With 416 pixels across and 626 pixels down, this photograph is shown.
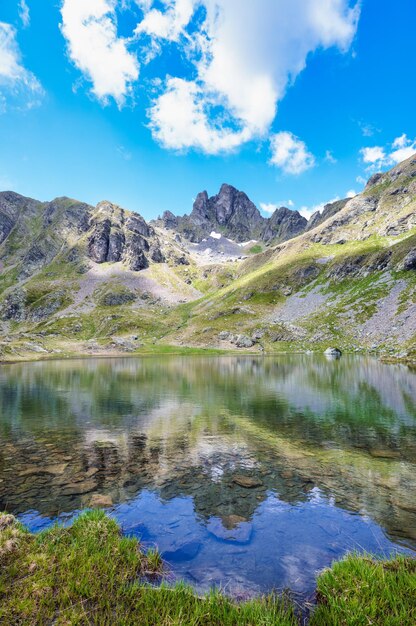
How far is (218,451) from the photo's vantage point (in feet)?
74.6

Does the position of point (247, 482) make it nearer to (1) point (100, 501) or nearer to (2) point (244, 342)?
(1) point (100, 501)

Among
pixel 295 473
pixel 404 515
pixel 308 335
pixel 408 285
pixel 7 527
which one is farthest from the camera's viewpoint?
pixel 308 335

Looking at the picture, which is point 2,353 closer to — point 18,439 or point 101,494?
point 18,439

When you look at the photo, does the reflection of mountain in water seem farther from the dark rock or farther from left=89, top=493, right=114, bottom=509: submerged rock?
the dark rock

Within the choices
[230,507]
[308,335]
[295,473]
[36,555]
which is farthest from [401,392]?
[308,335]

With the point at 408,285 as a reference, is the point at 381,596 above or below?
below

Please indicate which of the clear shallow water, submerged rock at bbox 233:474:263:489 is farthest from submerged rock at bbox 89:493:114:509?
submerged rock at bbox 233:474:263:489

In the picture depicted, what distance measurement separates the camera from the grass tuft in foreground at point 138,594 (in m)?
7.23

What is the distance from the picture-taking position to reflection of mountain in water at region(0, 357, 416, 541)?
51.1 feet

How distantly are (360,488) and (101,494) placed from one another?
1261cm

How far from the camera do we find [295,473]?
61.0ft

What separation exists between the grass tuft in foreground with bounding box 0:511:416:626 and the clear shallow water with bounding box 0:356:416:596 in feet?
4.22

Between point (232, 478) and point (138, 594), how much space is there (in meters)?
10.2

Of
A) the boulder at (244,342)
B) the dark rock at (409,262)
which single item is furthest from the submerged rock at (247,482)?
the dark rock at (409,262)
